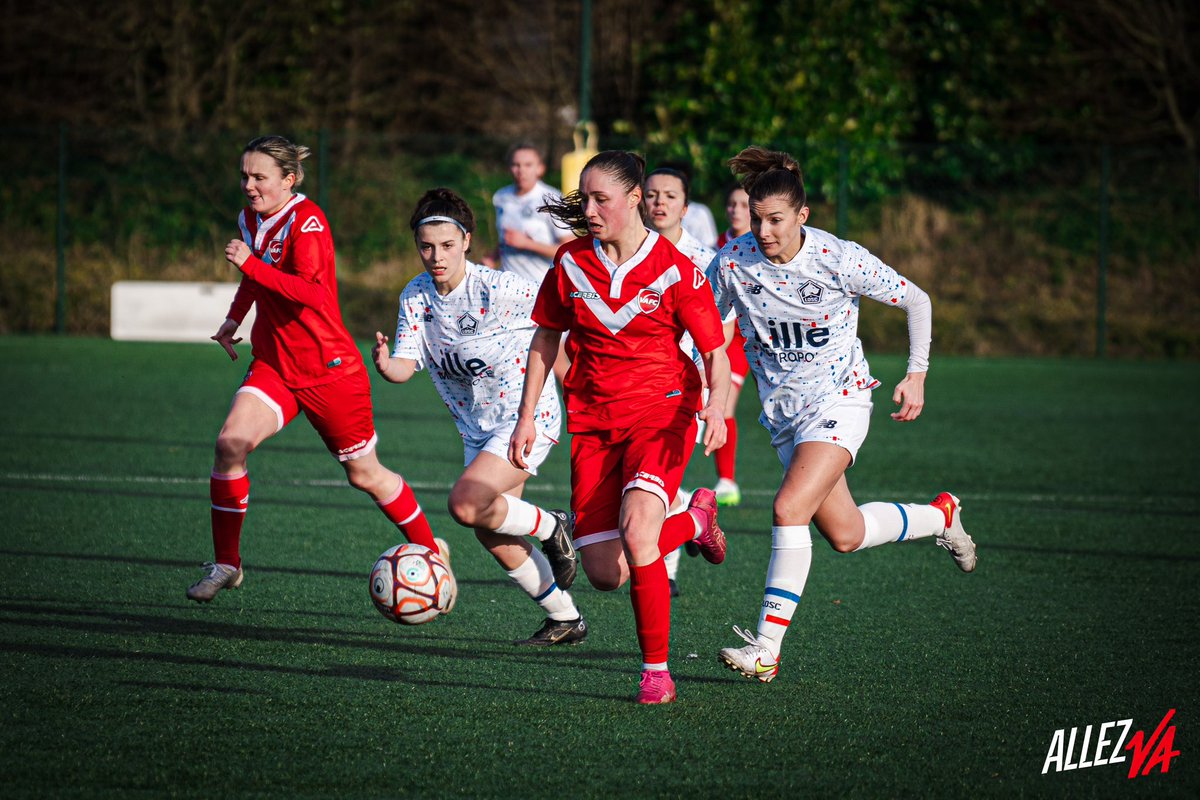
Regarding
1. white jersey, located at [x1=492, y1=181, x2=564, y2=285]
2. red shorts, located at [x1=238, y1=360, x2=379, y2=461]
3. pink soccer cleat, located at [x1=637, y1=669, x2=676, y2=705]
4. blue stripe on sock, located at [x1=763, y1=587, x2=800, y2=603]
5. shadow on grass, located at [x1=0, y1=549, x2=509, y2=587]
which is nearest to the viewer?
pink soccer cleat, located at [x1=637, y1=669, x2=676, y2=705]

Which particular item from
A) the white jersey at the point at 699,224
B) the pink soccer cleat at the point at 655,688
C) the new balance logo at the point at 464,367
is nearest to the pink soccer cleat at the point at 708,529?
the pink soccer cleat at the point at 655,688

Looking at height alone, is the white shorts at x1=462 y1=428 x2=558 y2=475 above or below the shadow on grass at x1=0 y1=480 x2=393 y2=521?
above

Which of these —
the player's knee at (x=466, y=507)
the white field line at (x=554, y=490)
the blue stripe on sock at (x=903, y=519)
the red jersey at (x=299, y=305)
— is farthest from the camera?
the white field line at (x=554, y=490)

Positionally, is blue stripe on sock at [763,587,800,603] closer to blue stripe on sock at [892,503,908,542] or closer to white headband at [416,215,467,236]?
blue stripe on sock at [892,503,908,542]

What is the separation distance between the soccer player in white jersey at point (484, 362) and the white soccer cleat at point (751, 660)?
0.82m

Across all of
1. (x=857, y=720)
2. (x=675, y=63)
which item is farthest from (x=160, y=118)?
(x=857, y=720)

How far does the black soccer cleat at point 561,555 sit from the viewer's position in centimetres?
517

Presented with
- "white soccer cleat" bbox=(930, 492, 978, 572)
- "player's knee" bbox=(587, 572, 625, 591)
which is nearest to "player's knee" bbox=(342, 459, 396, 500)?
"player's knee" bbox=(587, 572, 625, 591)

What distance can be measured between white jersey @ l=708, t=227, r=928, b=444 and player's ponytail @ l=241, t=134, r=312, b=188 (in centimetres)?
179

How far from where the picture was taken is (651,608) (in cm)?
426

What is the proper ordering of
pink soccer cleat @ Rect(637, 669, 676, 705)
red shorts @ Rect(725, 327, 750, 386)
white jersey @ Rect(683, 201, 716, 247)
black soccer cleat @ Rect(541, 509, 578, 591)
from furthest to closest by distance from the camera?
1. white jersey @ Rect(683, 201, 716, 247)
2. red shorts @ Rect(725, 327, 750, 386)
3. black soccer cleat @ Rect(541, 509, 578, 591)
4. pink soccer cleat @ Rect(637, 669, 676, 705)

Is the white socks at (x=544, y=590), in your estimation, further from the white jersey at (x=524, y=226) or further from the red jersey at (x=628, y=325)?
the white jersey at (x=524, y=226)

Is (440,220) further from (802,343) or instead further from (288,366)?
(802,343)

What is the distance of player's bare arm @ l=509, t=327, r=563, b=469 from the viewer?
441 centimetres
